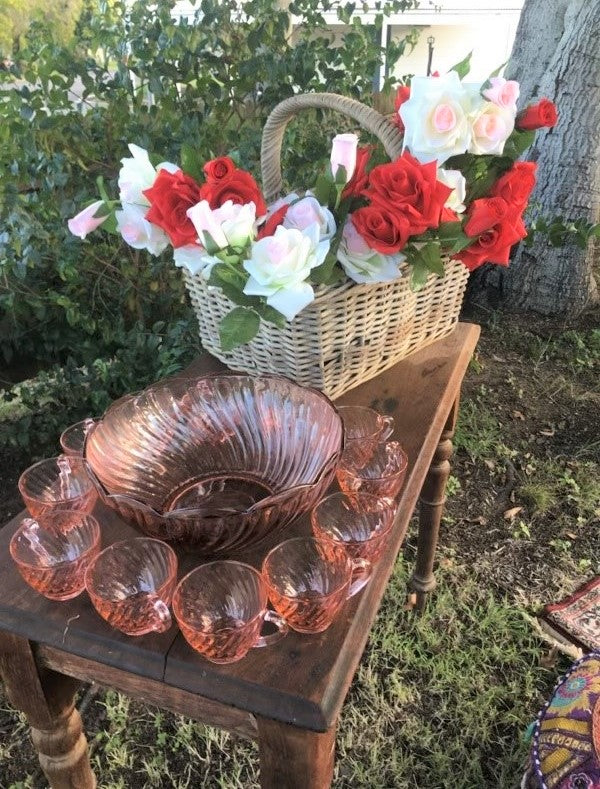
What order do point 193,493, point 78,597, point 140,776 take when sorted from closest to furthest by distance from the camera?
point 78,597, point 193,493, point 140,776

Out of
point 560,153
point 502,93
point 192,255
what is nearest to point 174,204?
point 192,255

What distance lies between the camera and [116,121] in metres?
1.61

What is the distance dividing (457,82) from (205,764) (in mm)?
1324

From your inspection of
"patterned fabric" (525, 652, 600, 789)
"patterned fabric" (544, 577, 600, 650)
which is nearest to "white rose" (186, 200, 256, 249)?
"patterned fabric" (525, 652, 600, 789)

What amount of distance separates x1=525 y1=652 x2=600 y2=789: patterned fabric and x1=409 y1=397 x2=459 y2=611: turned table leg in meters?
0.47

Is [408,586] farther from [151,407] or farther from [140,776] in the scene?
[151,407]

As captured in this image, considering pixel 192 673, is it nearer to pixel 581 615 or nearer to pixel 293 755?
pixel 293 755

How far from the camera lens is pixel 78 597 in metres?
0.69

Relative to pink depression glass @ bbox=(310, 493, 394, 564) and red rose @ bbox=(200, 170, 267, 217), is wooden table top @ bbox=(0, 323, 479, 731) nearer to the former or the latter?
pink depression glass @ bbox=(310, 493, 394, 564)

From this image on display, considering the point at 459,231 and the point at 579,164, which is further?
the point at 579,164

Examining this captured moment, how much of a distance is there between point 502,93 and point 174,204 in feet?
1.62

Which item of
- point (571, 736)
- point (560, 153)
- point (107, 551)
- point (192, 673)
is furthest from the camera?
point (560, 153)

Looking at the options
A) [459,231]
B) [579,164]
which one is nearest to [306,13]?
[459,231]

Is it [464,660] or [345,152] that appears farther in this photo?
[464,660]
